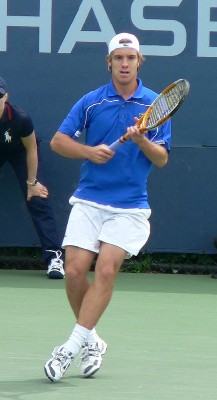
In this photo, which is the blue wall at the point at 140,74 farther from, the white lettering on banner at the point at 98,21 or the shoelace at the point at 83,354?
the shoelace at the point at 83,354

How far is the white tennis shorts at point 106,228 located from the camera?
505cm

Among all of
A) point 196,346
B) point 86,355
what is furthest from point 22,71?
point 86,355

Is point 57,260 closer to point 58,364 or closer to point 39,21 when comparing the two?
point 39,21

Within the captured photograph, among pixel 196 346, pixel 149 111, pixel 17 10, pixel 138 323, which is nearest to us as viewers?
pixel 149 111

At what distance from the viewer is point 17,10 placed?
8.80 meters

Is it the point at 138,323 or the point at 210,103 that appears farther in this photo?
the point at 210,103

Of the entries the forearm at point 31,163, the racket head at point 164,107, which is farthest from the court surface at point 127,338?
the racket head at point 164,107

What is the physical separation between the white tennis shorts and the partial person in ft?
9.82

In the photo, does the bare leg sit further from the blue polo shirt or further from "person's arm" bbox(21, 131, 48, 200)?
"person's arm" bbox(21, 131, 48, 200)

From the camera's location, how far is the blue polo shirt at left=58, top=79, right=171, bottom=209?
5.10m

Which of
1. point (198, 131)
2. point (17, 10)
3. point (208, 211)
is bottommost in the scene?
point (208, 211)

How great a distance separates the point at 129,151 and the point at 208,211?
3852mm

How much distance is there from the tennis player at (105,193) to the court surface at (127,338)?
0.23 meters

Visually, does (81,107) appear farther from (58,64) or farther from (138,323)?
(58,64)
